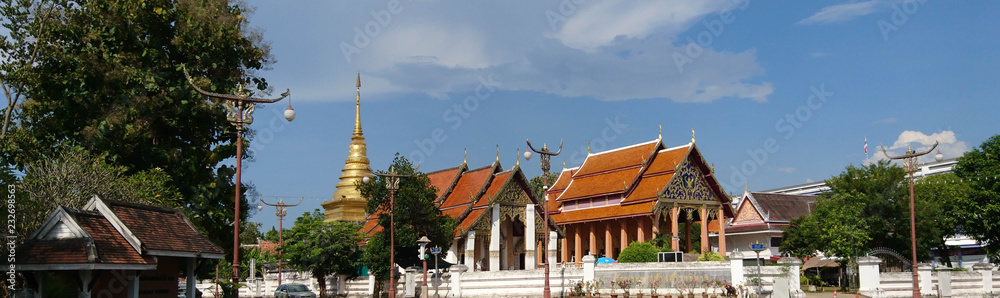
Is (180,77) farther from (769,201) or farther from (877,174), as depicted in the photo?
(769,201)

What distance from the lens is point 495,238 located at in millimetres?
43094

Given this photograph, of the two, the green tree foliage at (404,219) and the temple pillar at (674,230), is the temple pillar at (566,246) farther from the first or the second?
the green tree foliage at (404,219)

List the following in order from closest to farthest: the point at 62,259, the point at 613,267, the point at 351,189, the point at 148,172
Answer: the point at 62,259 → the point at 148,172 → the point at 613,267 → the point at 351,189

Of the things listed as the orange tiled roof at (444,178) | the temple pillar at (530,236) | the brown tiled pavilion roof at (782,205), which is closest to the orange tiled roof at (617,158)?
the temple pillar at (530,236)

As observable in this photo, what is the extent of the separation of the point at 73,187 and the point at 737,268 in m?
20.6

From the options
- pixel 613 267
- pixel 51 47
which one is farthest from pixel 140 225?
pixel 613 267

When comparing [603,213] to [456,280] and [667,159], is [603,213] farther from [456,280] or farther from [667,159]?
[456,280]

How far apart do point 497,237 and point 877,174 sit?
64.0 ft

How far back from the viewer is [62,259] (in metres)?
14.5

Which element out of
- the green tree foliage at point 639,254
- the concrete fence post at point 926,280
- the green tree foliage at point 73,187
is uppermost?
the green tree foliage at point 73,187

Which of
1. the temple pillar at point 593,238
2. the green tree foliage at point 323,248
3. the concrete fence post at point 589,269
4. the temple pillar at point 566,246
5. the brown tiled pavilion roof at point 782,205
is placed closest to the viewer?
the concrete fence post at point 589,269

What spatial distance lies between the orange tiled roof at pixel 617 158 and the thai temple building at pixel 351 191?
573 inches

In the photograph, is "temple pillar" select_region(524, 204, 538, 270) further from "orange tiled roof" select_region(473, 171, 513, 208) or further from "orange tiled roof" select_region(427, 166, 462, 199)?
"orange tiled roof" select_region(427, 166, 462, 199)

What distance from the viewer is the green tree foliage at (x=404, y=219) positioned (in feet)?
116
